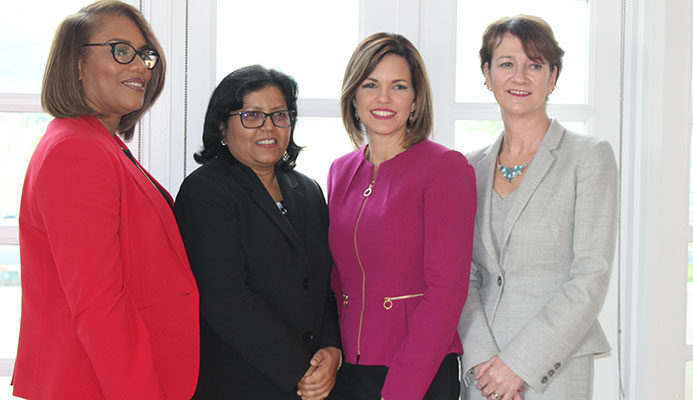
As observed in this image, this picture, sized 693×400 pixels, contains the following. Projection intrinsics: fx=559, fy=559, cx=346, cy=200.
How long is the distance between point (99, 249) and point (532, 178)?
1257 millimetres

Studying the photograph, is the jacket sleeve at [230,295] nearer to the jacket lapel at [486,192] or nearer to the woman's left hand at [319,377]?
the woman's left hand at [319,377]

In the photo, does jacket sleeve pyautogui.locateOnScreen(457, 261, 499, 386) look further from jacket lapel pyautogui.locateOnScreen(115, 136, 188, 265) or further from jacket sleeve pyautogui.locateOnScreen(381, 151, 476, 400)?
jacket lapel pyautogui.locateOnScreen(115, 136, 188, 265)

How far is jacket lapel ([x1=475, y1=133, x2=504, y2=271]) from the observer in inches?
70.4

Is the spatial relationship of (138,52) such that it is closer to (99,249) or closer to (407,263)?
(99,249)

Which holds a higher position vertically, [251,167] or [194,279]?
[251,167]

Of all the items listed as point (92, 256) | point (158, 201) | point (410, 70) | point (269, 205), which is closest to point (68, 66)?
point (158, 201)

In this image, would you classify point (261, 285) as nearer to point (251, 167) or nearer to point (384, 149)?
point (251, 167)

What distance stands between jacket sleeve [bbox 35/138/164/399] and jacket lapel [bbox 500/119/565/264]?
112 cm

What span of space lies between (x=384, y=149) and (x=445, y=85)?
0.67 metres

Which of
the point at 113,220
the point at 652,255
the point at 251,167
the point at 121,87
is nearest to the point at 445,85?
the point at 251,167

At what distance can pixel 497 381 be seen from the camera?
5.53 feet

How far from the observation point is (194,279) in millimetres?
1659

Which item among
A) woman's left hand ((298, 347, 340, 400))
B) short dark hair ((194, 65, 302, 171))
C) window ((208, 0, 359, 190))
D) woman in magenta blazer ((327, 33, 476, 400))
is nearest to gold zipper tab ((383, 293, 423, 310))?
woman in magenta blazer ((327, 33, 476, 400))

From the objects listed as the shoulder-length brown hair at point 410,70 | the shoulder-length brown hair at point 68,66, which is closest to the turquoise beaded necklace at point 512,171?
the shoulder-length brown hair at point 410,70
